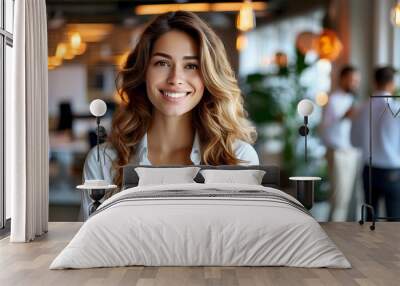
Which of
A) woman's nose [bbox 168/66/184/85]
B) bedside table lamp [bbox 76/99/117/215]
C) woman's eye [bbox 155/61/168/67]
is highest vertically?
woman's eye [bbox 155/61/168/67]

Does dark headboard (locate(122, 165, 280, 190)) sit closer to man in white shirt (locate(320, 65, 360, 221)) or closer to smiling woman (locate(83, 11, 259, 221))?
smiling woman (locate(83, 11, 259, 221))

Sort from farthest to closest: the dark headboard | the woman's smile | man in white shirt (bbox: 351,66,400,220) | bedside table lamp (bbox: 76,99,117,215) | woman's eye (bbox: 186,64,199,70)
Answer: man in white shirt (bbox: 351,66,400,220) → the woman's smile → woman's eye (bbox: 186,64,199,70) → the dark headboard → bedside table lamp (bbox: 76,99,117,215)

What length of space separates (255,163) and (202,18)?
1.58m

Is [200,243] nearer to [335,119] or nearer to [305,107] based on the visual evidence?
[305,107]

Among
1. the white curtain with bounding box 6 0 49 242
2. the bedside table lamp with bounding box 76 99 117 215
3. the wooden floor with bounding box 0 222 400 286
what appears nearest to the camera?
the wooden floor with bounding box 0 222 400 286

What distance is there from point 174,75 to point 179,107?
325mm

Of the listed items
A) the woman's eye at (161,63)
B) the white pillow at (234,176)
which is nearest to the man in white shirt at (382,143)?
the white pillow at (234,176)

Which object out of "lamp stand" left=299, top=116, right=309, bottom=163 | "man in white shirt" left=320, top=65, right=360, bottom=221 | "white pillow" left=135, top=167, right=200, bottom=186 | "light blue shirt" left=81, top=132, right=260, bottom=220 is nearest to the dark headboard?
"white pillow" left=135, top=167, right=200, bottom=186

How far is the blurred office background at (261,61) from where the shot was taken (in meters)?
7.26

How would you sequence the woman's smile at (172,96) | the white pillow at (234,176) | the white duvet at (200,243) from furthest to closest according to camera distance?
the woman's smile at (172,96) < the white pillow at (234,176) < the white duvet at (200,243)

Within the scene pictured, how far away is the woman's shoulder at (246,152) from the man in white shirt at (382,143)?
3.46ft

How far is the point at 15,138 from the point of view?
19.2ft

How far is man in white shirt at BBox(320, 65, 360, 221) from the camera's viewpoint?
7285mm

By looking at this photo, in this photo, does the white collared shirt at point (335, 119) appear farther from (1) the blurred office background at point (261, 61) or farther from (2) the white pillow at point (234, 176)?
(2) the white pillow at point (234, 176)
